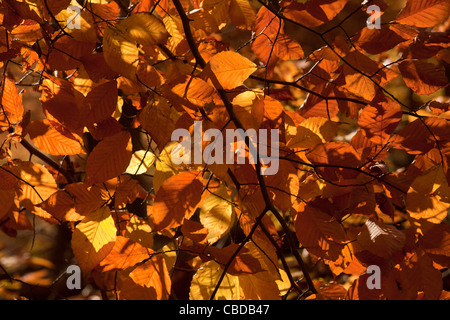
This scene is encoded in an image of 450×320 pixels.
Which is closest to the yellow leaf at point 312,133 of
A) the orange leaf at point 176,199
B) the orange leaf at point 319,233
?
the orange leaf at point 319,233

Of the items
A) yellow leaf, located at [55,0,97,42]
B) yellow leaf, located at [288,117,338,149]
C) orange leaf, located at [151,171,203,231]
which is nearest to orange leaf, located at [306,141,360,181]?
yellow leaf, located at [288,117,338,149]

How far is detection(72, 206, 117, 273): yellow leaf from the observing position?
0.68 metres

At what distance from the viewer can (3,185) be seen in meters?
0.75

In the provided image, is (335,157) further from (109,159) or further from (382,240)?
(109,159)

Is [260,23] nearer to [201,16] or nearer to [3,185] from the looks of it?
[201,16]

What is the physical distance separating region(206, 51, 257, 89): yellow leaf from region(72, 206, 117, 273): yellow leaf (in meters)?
0.33

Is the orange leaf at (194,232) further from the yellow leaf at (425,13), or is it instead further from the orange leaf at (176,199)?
the yellow leaf at (425,13)

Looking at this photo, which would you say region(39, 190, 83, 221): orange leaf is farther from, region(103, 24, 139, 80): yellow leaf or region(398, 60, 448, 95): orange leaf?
region(398, 60, 448, 95): orange leaf

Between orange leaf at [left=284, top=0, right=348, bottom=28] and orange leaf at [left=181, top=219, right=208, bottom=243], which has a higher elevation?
orange leaf at [left=284, top=0, right=348, bottom=28]

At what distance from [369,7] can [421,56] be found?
15 cm

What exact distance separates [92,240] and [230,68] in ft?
1.26

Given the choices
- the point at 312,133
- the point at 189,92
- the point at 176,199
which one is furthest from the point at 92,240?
the point at 312,133

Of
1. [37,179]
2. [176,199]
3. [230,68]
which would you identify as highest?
[230,68]

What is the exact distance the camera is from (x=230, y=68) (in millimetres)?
684
